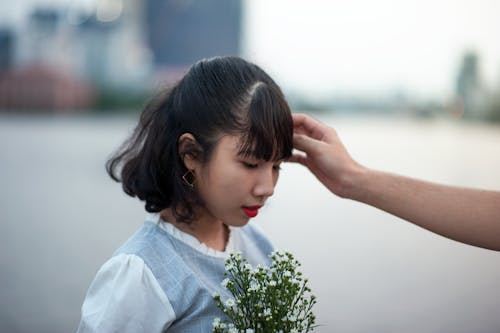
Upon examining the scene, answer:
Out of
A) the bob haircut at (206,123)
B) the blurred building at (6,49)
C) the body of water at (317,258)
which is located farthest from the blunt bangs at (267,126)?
the blurred building at (6,49)

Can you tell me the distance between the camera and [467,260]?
5.77 meters

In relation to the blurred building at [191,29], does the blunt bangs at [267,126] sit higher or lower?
higher

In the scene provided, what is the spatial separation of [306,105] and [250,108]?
3341 cm

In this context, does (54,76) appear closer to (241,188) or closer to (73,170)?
(73,170)

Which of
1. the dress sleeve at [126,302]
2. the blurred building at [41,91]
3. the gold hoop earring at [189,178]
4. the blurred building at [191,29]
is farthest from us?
the blurred building at [191,29]

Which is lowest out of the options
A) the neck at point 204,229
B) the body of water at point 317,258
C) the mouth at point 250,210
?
the body of water at point 317,258

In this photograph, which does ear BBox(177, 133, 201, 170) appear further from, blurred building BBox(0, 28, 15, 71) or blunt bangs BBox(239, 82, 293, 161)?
blurred building BBox(0, 28, 15, 71)

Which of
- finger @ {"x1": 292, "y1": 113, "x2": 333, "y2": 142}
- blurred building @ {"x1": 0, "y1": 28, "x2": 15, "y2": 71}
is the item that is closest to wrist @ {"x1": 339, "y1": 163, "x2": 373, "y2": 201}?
finger @ {"x1": 292, "y1": 113, "x2": 333, "y2": 142}

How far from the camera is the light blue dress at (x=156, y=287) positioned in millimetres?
1520

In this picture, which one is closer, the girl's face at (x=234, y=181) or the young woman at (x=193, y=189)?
the young woman at (x=193, y=189)

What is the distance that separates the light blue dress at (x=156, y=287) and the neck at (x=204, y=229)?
1.7 inches

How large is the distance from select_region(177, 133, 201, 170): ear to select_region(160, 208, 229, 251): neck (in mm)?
176

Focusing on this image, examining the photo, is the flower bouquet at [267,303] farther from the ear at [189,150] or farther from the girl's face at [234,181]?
the ear at [189,150]

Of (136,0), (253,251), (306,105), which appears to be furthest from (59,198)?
(136,0)
